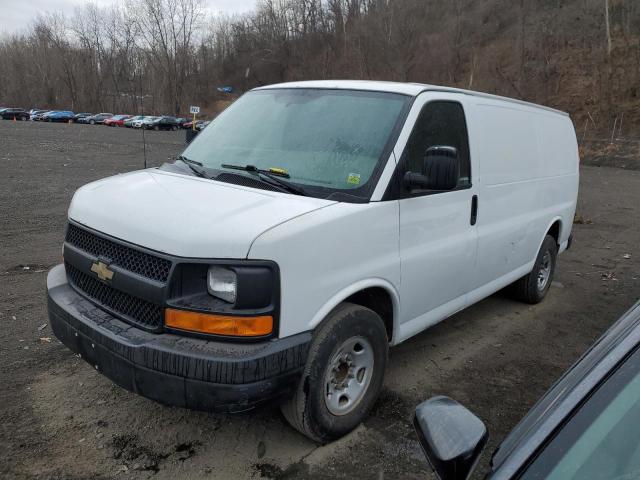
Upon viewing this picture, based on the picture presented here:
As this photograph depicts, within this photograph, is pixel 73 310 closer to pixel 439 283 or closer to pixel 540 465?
pixel 439 283

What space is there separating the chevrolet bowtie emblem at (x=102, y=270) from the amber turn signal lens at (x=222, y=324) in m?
0.51

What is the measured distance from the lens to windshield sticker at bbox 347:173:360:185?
329 centimetres

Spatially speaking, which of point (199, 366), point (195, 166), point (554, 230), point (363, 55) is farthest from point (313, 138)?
→ point (363, 55)

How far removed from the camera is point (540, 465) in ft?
4.22

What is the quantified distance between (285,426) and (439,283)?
1.49 m

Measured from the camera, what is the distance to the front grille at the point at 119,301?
2793 mm

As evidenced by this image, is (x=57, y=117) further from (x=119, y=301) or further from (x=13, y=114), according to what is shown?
(x=119, y=301)

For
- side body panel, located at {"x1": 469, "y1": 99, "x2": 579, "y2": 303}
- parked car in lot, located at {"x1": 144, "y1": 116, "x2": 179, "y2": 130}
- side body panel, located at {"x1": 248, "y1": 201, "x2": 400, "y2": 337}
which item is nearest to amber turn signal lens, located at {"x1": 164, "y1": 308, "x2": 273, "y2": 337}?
side body panel, located at {"x1": 248, "y1": 201, "x2": 400, "y2": 337}

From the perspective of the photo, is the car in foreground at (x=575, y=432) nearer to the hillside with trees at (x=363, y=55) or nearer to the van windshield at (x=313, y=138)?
the van windshield at (x=313, y=138)

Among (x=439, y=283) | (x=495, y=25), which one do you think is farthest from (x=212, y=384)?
(x=495, y=25)

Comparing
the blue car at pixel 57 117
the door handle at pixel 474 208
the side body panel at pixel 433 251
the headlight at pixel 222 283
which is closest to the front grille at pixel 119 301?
the headlight at pixel 222 283

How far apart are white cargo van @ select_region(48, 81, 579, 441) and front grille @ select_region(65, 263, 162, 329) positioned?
0.01 meters

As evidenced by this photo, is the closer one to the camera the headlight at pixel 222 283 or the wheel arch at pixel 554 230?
the headlight at pixel 222 283

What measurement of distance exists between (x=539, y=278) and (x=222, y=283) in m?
4.48
